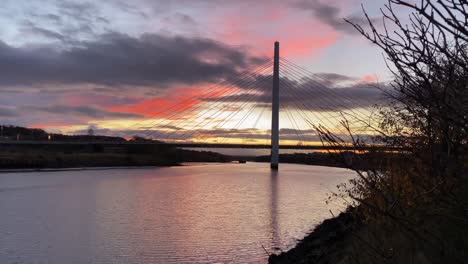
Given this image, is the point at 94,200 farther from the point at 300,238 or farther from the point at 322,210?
the point at 300,238

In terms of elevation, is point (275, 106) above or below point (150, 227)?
above

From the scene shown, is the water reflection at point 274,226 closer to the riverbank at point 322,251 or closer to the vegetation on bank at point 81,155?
the riverbank at point 322,251

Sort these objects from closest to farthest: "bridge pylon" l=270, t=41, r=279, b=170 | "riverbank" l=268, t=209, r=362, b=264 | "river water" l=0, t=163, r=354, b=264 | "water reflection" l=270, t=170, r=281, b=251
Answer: "riverbank" l=268, t=209, r=362, b=264
"river water" l=0, t=163, r=354, b=264
"water reflection" l=270, t=170, r=281, b=251
"bridge pylon" l=270, t=41, r=279, b=170

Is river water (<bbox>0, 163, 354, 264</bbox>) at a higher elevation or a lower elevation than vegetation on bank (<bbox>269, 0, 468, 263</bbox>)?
lower

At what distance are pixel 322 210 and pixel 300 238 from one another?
8307mm

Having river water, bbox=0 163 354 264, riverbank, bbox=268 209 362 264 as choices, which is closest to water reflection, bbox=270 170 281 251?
river water, bbox=0 163 354 264

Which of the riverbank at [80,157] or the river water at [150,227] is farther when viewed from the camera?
the riverbank at [80,157]

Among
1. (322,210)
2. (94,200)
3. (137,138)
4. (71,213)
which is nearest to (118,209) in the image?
(71,213)

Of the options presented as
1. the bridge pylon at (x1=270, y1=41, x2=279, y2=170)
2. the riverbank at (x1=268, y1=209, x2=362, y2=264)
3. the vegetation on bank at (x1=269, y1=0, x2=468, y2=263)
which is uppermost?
the bridge pylon at (x1=270, y1=41, x2=279, y2=170)

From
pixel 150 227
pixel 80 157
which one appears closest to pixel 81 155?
pixel 80 157

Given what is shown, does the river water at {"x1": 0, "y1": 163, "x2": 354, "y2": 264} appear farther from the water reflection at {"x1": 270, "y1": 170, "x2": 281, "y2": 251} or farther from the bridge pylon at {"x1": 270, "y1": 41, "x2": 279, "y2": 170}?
the bridge pylon at {"x1": 270, "y1": 41, "x2": 279, "y2": 170}

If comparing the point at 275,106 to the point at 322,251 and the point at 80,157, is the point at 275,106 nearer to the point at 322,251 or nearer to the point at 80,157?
the point at 80,157

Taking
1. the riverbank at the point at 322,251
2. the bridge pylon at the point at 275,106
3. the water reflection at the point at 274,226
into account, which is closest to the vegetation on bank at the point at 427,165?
the riverbank at the point at 322,251

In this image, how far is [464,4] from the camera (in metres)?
2.00
